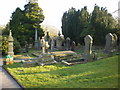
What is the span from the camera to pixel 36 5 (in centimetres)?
3064

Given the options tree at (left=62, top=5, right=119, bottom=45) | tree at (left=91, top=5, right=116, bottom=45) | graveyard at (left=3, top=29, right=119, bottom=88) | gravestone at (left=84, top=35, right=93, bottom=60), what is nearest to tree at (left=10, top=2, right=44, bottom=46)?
tree at (left=62, top=5, right=119, bottom=45)

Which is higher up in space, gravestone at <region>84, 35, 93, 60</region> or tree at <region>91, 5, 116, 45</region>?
tree at <region>91, 5, 116, 45</region>

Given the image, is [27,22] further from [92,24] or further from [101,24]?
[101,24]

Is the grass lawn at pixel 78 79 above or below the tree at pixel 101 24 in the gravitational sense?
below

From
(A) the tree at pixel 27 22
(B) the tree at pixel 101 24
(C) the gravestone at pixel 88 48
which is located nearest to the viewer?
(C) the gravestone at pixel 88 48

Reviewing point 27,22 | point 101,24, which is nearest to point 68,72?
point 101,24

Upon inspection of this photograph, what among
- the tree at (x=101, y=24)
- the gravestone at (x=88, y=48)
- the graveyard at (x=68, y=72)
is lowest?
the graveyard at (x=68, y=72)

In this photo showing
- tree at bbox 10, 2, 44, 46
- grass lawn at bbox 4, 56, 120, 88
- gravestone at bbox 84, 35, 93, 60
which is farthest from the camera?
tree at bbox 10, 2, 44, 46

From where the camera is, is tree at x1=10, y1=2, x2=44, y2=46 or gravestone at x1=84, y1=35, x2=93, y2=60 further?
tree at x1=10, y1=2, x2=44, y2=46

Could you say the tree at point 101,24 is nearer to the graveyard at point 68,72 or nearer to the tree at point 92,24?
the tree at point 92,24

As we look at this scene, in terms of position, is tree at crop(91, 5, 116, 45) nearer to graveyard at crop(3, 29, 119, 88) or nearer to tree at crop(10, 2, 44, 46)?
graveyard at crop(3, 29, 119, 88)

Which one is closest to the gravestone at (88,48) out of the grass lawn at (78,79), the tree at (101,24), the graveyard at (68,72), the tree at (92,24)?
the graveyard at (68,72)

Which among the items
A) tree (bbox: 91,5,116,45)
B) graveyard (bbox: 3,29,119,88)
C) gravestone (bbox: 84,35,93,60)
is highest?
tree (bbox: 91,5,116,45)

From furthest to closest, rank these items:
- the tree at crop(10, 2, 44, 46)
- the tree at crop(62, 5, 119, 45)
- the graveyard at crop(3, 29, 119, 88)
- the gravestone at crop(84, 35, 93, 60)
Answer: the tree at crop(10, 2, 44, 46)
the tree at crop(62, 5, 119, 45)
the gravestone at crop(84, 35, 93, 60)
the graveyard at crop(3, 29, 119, 88)
